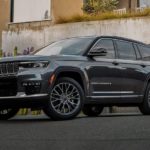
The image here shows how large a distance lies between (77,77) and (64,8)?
19.5 metres

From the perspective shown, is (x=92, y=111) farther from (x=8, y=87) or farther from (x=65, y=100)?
(x=8, y=87)

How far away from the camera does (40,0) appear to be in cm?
2983

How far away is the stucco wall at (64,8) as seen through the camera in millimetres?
29016

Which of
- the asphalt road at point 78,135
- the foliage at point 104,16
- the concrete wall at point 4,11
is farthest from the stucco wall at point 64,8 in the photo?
the asphalt road at point 78,135

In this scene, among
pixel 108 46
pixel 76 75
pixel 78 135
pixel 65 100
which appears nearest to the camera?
pixel 78 135

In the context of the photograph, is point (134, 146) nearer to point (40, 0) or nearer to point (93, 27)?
point (93, 27)

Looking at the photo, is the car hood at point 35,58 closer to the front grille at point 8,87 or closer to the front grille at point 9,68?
the front grille at point 9,68

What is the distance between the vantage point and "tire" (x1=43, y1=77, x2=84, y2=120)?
9.98 m

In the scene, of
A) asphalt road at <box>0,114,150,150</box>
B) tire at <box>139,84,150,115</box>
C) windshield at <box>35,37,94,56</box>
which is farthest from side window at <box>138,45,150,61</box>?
asphalt road at <box>0,114,150,150</box>

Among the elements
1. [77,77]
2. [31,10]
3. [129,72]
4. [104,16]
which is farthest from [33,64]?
[31,10]

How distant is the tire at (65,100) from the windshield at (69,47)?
694mm

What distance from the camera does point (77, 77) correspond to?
1052 cm

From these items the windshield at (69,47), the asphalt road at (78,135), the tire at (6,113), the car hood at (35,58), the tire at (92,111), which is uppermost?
the windshield at (69,47)

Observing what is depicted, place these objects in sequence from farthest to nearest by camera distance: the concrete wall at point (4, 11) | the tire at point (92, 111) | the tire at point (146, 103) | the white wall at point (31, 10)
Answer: the concrete wall at point (4, 11)
the white wall at point (31, 10)
the tire at point (92, 111)
the tire at point (146, 103)
